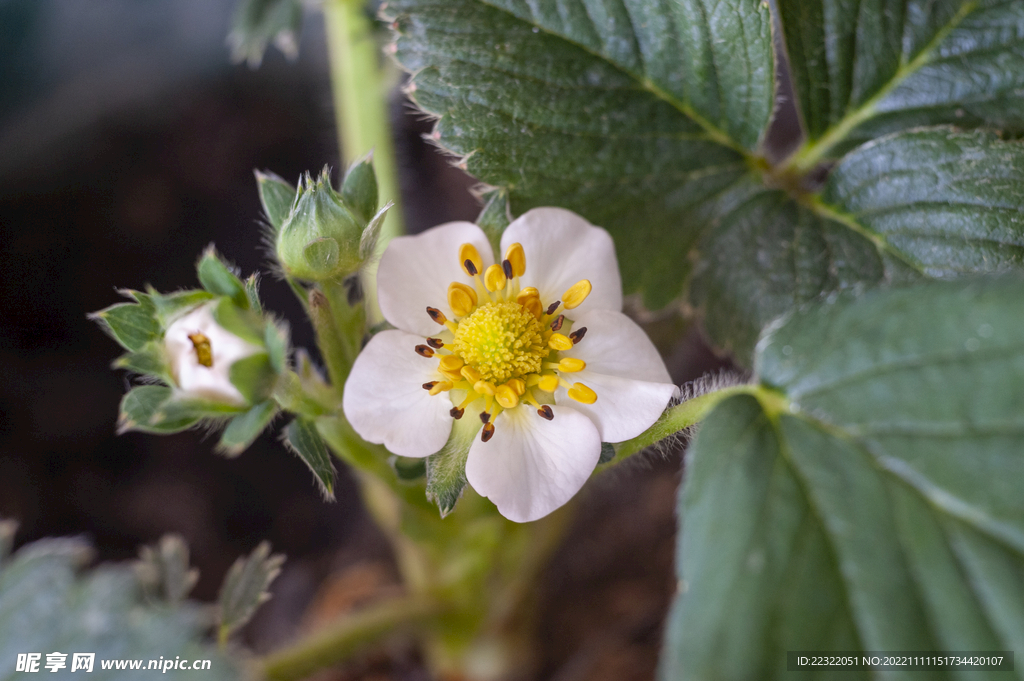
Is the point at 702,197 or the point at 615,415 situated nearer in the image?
the point at 615,415

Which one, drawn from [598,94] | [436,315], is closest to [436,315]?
[436,315]

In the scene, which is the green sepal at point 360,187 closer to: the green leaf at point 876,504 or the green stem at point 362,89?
the green leaf at point 876,504

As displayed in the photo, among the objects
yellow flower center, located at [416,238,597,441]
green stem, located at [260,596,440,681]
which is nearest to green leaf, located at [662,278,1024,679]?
yellow flower center, located at [416,238,597,441]

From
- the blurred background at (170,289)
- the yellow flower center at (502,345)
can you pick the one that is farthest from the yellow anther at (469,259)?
the blurred background at (170,289)

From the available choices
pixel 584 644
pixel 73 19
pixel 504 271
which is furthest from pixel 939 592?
pixel 73 19

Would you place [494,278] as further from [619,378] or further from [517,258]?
[619,378]

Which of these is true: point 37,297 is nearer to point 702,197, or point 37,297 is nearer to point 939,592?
point 702,197
